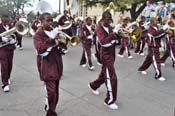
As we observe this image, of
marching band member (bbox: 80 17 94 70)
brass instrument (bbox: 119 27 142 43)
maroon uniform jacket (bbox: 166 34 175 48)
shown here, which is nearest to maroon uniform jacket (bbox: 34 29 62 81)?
brass instrument (bbox: 119 27 142 43)

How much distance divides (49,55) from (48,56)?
0.02 metres

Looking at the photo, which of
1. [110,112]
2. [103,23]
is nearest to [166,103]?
[110,112]

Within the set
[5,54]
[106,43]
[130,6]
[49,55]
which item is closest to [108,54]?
[106,43]

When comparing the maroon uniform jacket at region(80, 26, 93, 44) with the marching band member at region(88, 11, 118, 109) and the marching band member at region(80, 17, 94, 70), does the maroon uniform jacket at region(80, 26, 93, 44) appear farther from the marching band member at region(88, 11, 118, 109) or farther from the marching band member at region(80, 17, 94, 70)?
the marching band member at region(88, 11, 118, 109)

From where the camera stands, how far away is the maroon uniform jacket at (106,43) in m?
6.57

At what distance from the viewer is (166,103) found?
289 inches

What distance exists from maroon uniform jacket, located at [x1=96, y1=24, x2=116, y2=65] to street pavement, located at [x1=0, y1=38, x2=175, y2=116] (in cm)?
96

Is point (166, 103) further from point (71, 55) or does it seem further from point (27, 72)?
point (71, 55)

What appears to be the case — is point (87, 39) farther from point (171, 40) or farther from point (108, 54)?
point (108, 54)

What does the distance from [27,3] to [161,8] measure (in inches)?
1245

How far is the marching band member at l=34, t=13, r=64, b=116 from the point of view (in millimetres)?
5684

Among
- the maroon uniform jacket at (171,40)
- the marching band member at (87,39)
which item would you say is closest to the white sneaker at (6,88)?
the marching band member at (87,39)

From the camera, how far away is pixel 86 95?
7.68 meters

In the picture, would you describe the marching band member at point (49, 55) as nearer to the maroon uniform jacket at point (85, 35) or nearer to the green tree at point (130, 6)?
the maroon uniform jacket at point (85, 35)
